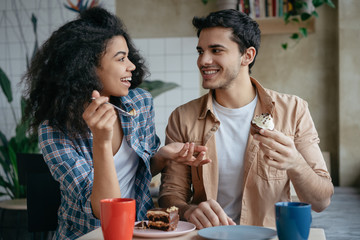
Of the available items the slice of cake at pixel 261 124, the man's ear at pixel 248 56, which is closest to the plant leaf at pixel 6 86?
the man's ear at pixel 248 56

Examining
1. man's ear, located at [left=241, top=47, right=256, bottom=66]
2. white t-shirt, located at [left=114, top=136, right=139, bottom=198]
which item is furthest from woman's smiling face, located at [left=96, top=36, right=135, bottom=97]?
man's ear, located at [left=241, top=47, right=256, bottom=66]

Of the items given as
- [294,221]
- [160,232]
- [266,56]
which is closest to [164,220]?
[160,232]

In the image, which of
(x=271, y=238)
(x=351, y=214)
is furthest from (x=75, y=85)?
(x=351, y=214)

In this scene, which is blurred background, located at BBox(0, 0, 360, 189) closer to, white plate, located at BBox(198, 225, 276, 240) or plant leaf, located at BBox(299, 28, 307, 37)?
plant leaf, located at BBox(299, 28, 307, 37)

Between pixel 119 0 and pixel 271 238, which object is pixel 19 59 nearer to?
pixel 119 0

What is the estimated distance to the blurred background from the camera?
342cm

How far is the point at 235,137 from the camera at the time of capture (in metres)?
1.80

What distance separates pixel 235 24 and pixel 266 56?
198cm

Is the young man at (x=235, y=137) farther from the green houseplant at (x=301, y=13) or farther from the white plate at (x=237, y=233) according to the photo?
the green houseplant at (x=301, y=13)

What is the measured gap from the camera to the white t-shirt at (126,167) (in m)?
1.67

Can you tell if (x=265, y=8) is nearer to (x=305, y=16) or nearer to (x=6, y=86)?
(x=305, y=16)

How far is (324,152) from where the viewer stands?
3.60 m

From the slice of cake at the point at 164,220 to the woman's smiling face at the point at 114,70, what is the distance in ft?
2.04

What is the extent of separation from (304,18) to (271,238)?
2778mm
